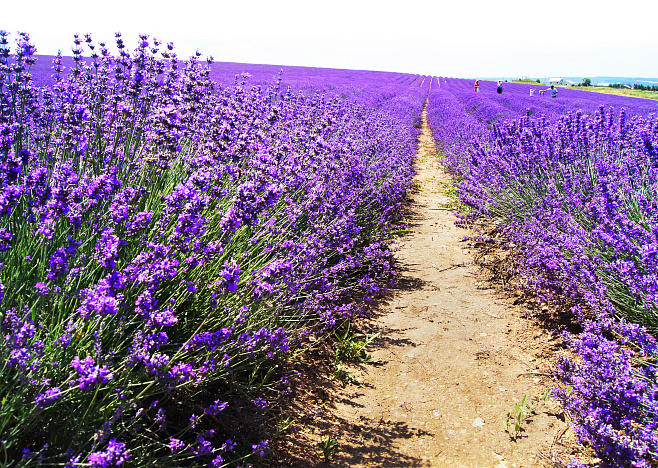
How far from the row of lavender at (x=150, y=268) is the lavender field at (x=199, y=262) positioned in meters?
0.02

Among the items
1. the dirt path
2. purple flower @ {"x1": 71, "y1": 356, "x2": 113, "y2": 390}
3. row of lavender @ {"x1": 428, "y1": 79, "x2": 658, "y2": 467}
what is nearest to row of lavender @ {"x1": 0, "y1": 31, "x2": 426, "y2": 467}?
purple flower @ {"x1": 71, "y1": 356, "x2": 113, "y2": 390}

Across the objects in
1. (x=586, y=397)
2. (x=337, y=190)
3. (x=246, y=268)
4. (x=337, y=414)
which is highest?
(x=337, y=190)

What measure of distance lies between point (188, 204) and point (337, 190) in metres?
2.36

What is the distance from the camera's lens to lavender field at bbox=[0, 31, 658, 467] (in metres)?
1.50

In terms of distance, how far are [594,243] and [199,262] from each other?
3.16 metres

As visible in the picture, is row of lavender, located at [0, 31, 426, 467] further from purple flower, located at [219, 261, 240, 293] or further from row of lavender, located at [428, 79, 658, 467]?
row of lavender, located at [428, 79, 658, 467]

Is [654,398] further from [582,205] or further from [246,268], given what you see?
[582,205]

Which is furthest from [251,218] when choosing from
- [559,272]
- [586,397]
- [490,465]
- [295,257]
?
[559,272]

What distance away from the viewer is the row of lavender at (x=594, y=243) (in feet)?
6.45

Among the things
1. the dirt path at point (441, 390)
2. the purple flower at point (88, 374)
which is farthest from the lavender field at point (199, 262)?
the dirt path at point (441, 390)

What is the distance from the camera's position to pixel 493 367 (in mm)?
2992

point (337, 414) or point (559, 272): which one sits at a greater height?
point (559, 272)

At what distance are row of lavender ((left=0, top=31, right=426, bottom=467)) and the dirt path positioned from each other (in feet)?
1.14

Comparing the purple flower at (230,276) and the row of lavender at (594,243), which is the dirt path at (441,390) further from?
the purple flower at (230,276)
